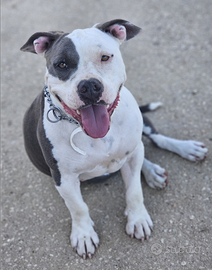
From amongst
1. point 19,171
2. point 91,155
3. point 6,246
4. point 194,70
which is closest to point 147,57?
point 194,70

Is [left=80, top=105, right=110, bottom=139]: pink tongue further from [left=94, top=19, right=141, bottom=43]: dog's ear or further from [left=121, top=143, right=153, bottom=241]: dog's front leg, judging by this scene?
[left=121, top=143, right=153, bottom=241]: dog's front leg

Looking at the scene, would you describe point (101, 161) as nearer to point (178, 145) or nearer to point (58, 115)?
point (58, 115)

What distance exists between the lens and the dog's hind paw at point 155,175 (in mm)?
3672

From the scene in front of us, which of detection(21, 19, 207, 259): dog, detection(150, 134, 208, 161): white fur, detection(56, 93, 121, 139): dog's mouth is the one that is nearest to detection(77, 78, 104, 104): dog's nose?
detection(21, 19, 207, 259): dog

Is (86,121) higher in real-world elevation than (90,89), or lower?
lower

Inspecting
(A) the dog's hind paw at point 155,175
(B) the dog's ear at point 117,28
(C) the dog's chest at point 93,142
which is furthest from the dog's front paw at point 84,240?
(B) the dog's ear at point 117,28

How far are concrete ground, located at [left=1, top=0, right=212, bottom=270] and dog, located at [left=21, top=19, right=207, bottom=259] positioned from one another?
Result: 186 mm

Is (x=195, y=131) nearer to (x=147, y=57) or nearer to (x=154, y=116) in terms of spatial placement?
(x=154, y=116)

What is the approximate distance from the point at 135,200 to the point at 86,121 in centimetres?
115

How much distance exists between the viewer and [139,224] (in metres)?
3.33

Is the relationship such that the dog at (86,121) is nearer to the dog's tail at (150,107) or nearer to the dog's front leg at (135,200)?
the dog's front leg at (135,200)

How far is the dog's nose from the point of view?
2344 millimetres

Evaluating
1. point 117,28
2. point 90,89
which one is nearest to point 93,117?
point 90,89

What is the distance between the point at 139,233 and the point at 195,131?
1637mm
